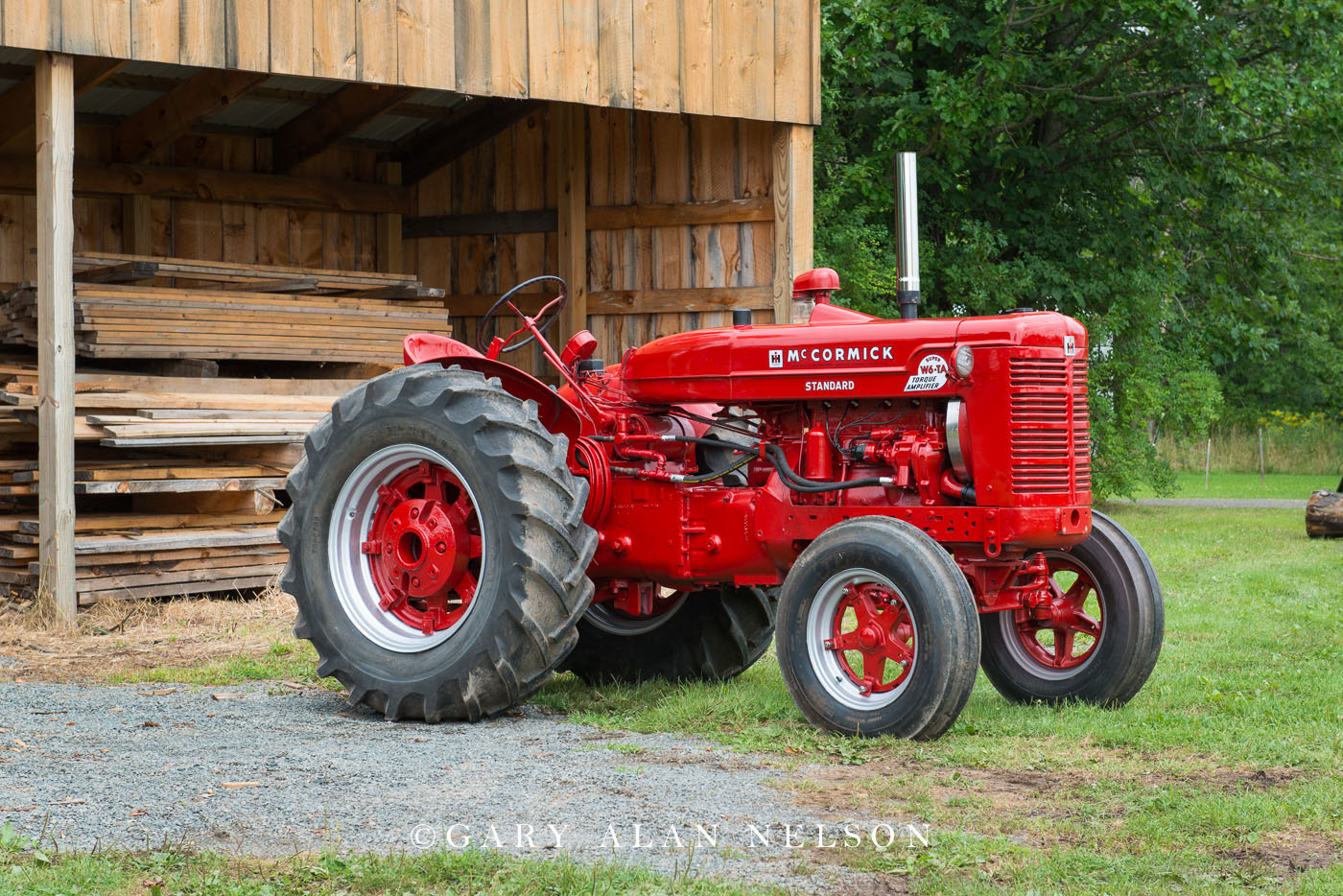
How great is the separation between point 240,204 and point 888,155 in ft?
23.9

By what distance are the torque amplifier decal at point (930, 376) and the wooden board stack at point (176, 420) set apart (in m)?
5.47

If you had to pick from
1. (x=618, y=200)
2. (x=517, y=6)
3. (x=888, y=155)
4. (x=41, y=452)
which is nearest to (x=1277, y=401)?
(x=888, y=155)

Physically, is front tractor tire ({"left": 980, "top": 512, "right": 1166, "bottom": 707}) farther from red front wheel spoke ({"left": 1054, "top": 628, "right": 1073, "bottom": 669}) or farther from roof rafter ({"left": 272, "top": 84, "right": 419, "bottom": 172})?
roof rafter ({"left": 272, "top": 84, "right": 419, "bottom": 172})

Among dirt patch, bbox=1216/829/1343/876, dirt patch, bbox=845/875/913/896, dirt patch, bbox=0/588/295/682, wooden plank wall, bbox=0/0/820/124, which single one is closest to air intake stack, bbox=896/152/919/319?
dirt patch, bbox=1216/829/1343/876

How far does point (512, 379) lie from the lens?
661cm

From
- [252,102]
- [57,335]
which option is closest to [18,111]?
[252,102]

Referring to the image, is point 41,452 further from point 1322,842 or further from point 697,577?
point 1322,842

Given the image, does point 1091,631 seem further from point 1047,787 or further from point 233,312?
point 233,312

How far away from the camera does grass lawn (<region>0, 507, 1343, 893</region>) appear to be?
3.80 m

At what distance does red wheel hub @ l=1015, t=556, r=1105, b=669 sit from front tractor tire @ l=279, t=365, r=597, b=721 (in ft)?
5.96

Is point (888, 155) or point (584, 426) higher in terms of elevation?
point (888, 155)

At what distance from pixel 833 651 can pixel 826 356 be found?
1.14m

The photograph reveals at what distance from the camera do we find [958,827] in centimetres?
433

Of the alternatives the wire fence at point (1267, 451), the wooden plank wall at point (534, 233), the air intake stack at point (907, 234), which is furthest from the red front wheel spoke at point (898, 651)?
the wire fence at point (1267, 451)
